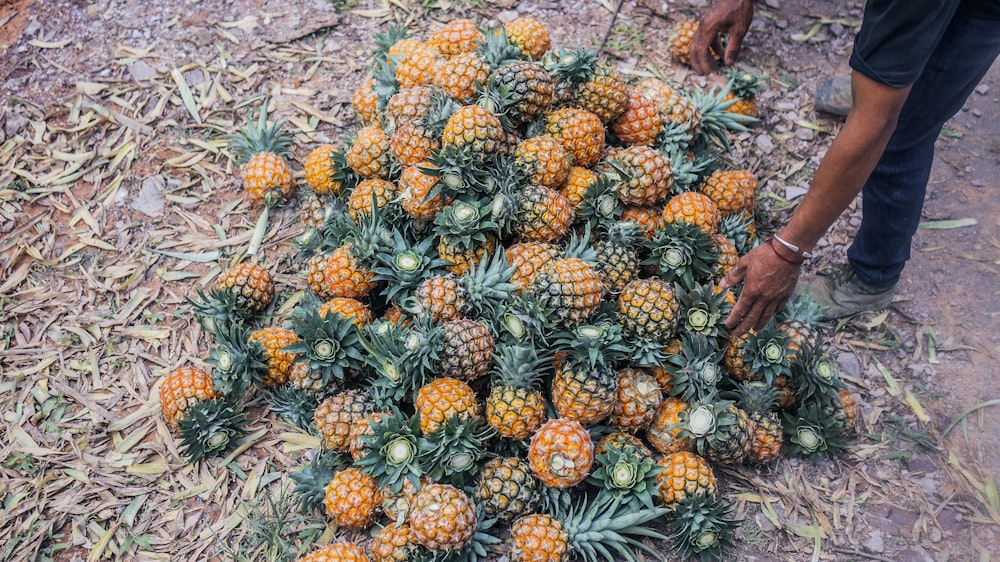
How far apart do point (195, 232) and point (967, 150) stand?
6.14 m

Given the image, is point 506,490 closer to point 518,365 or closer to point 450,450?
point 450,450

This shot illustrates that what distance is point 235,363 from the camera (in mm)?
3898

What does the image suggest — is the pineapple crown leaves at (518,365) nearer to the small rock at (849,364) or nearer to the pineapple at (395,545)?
the pineapple at (395,545)

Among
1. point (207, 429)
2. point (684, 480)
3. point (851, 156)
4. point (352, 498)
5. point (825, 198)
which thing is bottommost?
point (207, 429)

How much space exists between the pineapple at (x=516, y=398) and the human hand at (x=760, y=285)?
1056 millimetres

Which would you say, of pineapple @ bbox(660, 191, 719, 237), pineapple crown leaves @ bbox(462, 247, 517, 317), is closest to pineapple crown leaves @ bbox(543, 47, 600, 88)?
pineapple @ bbox(660, 191, 719, 237)

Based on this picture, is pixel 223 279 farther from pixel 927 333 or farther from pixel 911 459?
pixel 927 333

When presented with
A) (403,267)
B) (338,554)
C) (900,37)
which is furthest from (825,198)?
(338,554)

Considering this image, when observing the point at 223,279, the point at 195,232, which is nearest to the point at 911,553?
the point at 223,279

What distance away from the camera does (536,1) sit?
641 centimetres

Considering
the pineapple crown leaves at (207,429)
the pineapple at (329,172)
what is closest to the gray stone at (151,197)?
the pineapple at (329,172)

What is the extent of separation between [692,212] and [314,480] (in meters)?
2.61

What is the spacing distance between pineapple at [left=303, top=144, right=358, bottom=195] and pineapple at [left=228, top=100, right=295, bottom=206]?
0.38m

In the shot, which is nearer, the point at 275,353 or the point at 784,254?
the point at 784,254
